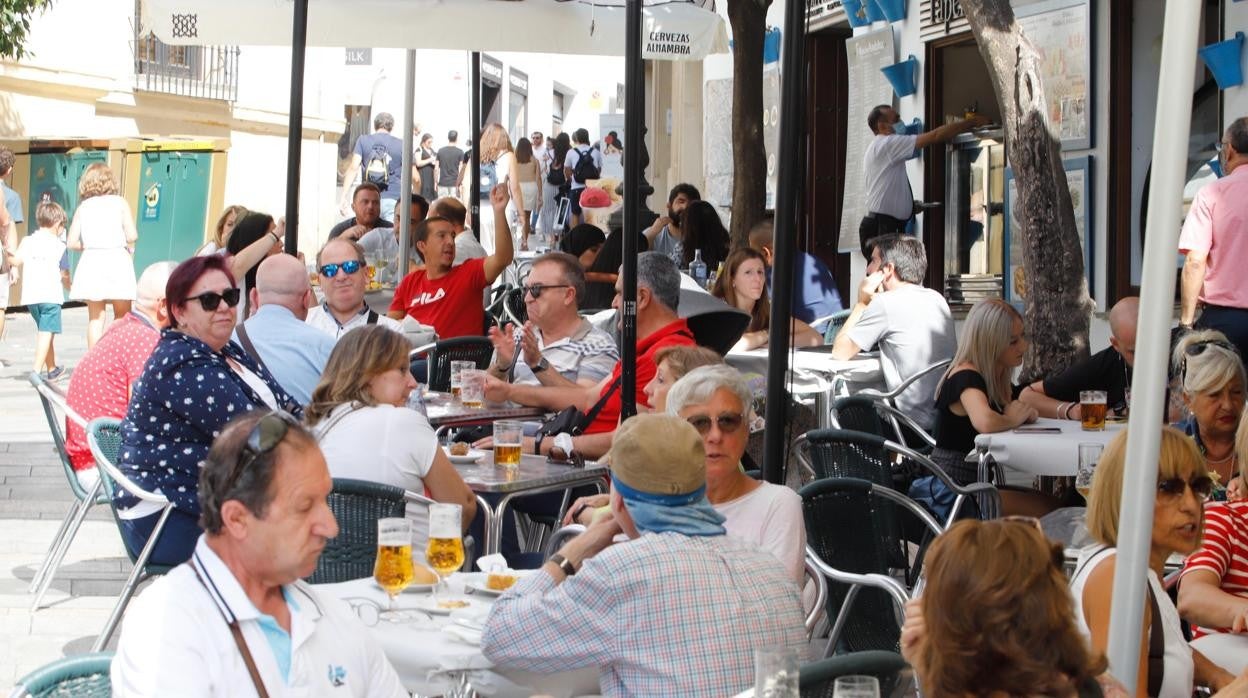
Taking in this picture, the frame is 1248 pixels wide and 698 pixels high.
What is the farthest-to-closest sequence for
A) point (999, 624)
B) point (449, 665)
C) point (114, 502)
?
point (114, 502), point (449, 665), point (999, 624)

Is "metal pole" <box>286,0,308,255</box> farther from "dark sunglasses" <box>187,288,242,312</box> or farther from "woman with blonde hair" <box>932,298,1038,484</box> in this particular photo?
"woman with blonde hair" <box>932,298,1038,484</box>

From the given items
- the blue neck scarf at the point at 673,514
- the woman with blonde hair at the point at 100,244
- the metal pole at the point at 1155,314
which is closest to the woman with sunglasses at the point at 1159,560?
the metal pole at the point at 1155,314

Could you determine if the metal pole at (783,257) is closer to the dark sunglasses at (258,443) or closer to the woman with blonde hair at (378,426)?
the woman with blonde hair at (378,426)

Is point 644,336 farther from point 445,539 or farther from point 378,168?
point 378,168

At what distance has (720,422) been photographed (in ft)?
16.4

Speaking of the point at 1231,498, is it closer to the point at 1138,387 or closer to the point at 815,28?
the point at 1138,387

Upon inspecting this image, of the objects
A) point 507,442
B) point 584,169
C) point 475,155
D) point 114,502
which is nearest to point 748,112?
point 475,155

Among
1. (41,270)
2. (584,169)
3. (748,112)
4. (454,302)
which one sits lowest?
(454,302)

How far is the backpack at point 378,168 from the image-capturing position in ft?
74.8

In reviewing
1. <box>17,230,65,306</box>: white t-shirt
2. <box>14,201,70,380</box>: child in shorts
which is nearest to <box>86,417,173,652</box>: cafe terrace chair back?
<box>14,201,70,380</box>: child in shorts

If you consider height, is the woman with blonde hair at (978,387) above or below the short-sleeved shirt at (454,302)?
below

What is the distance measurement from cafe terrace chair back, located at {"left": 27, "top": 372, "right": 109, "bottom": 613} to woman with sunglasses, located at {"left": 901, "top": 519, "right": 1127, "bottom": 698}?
491cm

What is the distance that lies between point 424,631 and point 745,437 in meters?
1.26

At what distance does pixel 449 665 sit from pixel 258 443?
0.94 m
